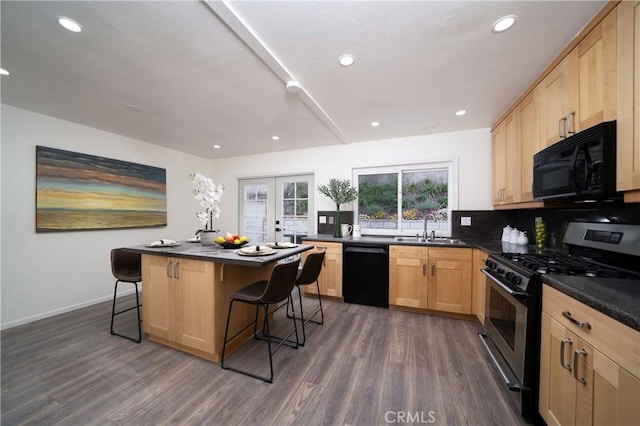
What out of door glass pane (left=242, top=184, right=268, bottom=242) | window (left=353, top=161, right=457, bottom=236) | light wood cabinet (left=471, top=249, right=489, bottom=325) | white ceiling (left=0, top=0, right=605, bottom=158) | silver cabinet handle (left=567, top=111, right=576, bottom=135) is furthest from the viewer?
door glass pane (left=242, top=184, right=268, bottom=242)

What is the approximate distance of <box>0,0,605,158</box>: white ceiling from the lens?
4.42ft

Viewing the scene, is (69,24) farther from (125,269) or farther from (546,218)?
(546,218)

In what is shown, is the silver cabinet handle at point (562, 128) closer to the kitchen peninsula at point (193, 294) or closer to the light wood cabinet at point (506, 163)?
the light wood cabinet at point (506, 163)

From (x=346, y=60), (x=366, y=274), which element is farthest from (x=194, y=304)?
(x=346, y=60)

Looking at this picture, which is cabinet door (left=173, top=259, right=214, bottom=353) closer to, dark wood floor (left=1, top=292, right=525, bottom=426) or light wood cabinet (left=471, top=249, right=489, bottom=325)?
dark wood floor (left=1, top=292, right=525, bottom=426)

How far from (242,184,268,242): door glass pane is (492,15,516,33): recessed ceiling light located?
157 inches

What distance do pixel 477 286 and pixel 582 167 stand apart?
5.44ft

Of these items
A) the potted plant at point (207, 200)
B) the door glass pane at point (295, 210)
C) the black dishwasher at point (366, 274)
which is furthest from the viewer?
the door glass pane at point (295, 210)

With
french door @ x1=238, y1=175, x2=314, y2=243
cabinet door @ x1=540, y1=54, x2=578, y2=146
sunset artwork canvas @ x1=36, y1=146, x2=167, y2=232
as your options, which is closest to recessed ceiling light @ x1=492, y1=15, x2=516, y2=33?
cabinet door @ x1=540, y1=54, x2=578, y2=146

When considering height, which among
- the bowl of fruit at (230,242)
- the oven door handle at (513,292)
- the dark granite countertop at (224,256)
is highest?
the bowl of fruit at (230,242)

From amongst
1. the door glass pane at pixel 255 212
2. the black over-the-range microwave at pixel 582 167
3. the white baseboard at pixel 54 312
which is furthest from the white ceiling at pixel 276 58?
the white baseboard at pixel 54 312

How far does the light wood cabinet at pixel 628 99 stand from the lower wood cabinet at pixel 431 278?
163cm

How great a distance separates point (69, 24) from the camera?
144 centimetres

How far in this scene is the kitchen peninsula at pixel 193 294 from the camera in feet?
6.23
